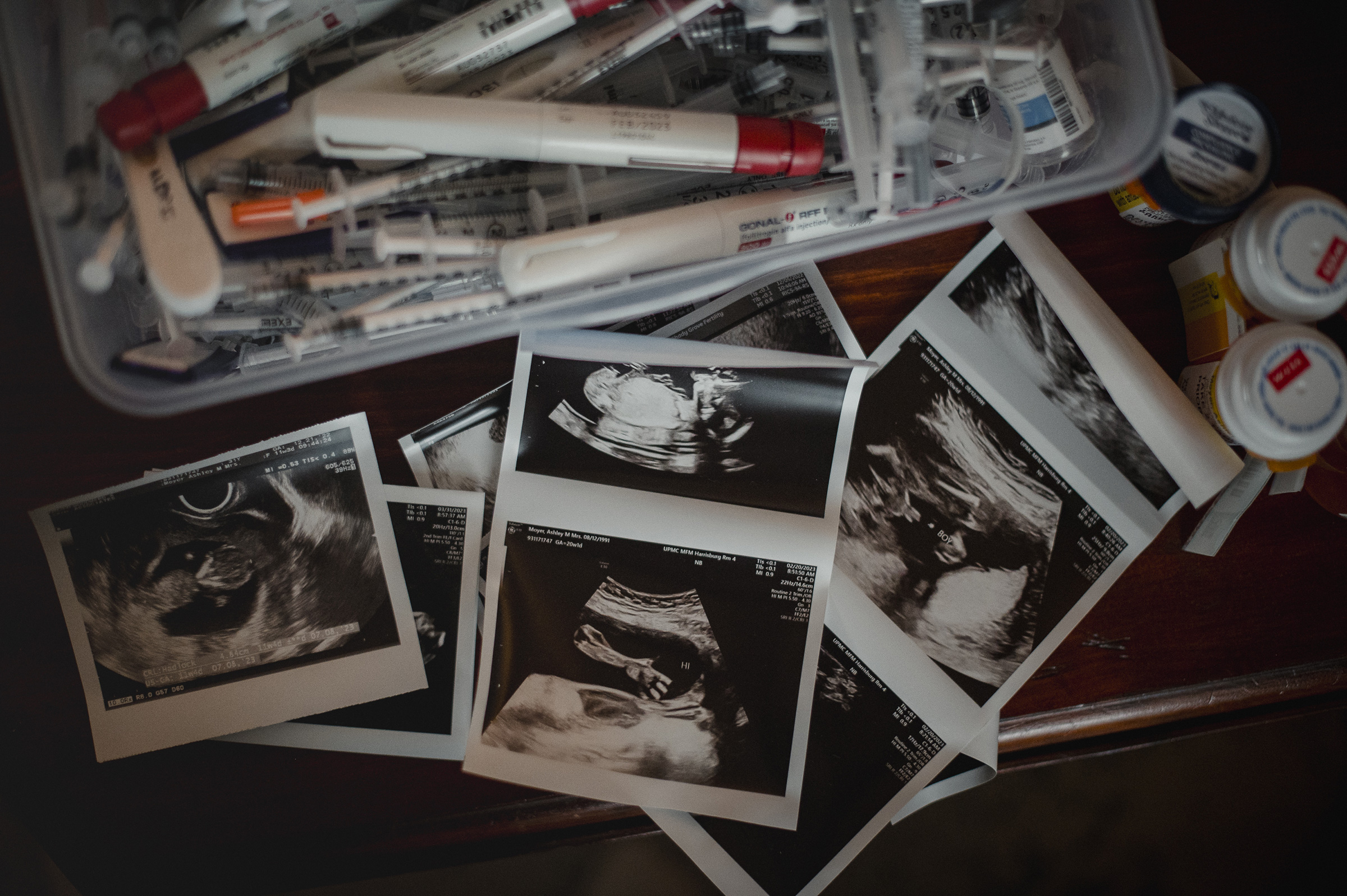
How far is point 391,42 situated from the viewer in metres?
0.44

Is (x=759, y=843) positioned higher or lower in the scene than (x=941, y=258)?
lower

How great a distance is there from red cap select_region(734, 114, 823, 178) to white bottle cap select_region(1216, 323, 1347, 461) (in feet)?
1.08

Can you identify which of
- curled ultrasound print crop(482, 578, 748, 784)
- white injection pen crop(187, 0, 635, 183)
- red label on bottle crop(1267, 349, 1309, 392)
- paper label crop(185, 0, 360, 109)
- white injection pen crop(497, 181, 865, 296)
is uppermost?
paper label crop(185, 0, 360, 109)

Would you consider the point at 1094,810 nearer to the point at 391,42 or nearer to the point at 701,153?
the point at 701,153

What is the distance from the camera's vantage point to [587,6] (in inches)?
16.9

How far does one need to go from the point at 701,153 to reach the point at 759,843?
51cm

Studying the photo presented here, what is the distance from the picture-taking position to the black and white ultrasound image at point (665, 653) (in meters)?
0.54

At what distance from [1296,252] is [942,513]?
29 cm

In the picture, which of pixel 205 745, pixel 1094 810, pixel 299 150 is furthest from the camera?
pixel 1094 810

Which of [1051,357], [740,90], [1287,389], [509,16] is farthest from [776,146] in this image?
[1287,389]

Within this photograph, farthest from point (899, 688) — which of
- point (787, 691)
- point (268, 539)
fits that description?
point (268, 539)

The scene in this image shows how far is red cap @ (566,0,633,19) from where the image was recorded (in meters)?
0.43

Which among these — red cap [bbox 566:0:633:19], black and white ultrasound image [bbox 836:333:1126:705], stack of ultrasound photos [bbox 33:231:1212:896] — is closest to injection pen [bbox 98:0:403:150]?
red cap [bbox 566:0:633:19]

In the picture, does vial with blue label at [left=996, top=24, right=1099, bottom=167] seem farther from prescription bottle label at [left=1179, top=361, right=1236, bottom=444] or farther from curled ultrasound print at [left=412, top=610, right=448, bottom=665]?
curled ultrasound print at [left=412, top=610, right=448, bottom=665]
